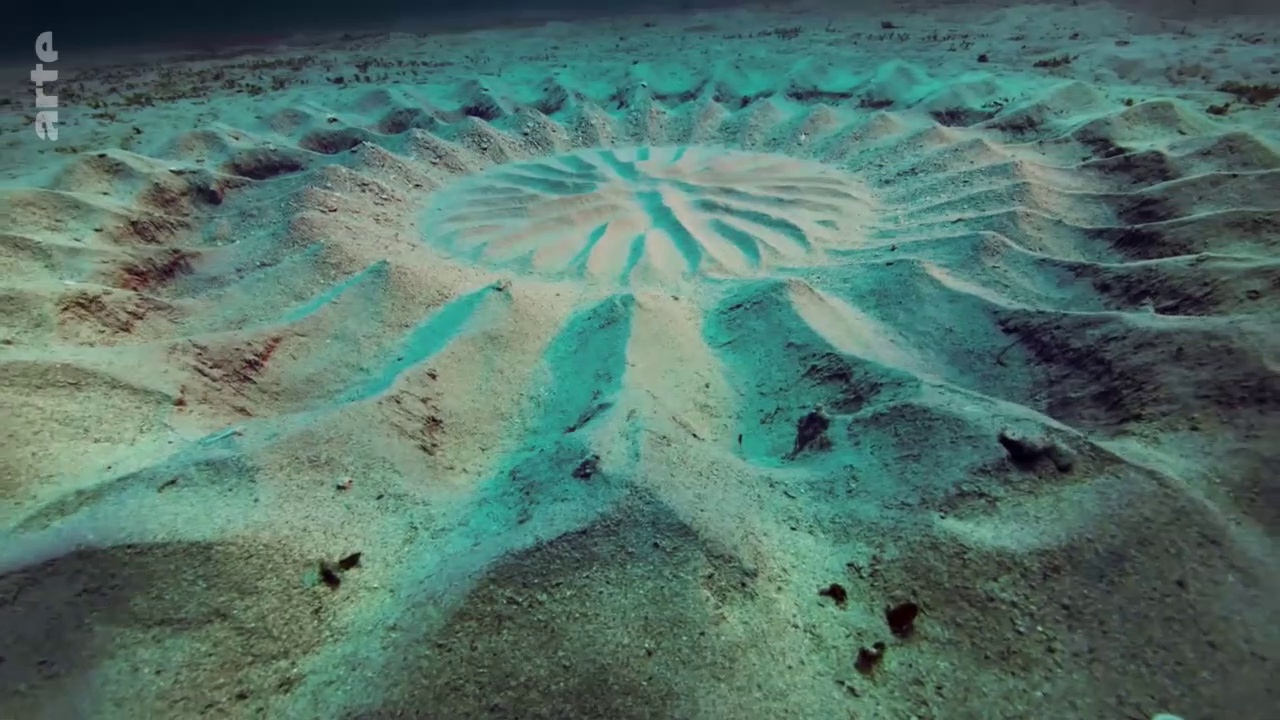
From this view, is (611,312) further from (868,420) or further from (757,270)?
(868,420)

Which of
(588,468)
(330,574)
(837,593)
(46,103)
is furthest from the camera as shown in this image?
(46,103)

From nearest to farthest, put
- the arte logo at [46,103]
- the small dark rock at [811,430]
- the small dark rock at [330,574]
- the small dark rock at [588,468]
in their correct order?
the small dark rock at [330,574]
the small dark rock at [588,468]
the small dark rock at [811,430]
the arte logo at [46,103]

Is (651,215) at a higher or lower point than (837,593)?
higher

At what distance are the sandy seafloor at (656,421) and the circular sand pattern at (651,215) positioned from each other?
0.05 m

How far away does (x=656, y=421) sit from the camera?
3.32 m

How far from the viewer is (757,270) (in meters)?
5.40

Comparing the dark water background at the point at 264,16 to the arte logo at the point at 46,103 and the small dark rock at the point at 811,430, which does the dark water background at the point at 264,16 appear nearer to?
the arte logo at the point at 46,103

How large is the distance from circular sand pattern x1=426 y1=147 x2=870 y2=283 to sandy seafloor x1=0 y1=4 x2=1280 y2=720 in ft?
0.17

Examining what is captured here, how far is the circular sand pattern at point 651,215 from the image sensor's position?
563 cm

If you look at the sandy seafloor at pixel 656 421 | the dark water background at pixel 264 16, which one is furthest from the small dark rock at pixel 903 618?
the dark water background at pixel 264 16

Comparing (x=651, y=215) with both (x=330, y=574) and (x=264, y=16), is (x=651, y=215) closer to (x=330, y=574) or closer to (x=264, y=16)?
(x=330, y=574)

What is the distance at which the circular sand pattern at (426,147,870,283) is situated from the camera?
563 cm

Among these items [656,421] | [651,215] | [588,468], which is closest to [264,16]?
[651,215]

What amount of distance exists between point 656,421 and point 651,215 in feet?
11.1
